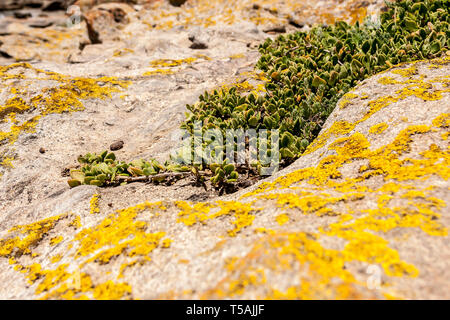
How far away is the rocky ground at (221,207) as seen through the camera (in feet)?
7.71

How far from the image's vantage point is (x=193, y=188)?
479 cm

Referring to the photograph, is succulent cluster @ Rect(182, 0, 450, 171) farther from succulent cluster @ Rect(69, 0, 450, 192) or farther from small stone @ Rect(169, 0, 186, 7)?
small stone @ Rect(169, 0, 186, 7)

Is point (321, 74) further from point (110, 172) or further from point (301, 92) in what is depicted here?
point (110, 172)

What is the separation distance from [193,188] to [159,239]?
1.72 metres

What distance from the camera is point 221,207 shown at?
355 centimetres

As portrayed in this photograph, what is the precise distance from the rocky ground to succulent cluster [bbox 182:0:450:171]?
50cm

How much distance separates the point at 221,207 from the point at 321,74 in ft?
14.0

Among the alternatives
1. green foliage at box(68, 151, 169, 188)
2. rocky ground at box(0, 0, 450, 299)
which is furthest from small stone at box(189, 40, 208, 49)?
green foliage at box(68, 151, 169, 188)

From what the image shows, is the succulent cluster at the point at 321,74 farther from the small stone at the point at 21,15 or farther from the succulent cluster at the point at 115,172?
the small stone at the point at 21,15

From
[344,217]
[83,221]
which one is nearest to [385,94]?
[344,217]

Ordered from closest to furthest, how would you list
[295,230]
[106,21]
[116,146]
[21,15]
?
[295,230] → [116,146] → [106,21] → [21,15]

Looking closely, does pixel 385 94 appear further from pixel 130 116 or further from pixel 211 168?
pixel 130 116

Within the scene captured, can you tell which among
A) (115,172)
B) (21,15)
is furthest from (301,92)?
(21,15)
